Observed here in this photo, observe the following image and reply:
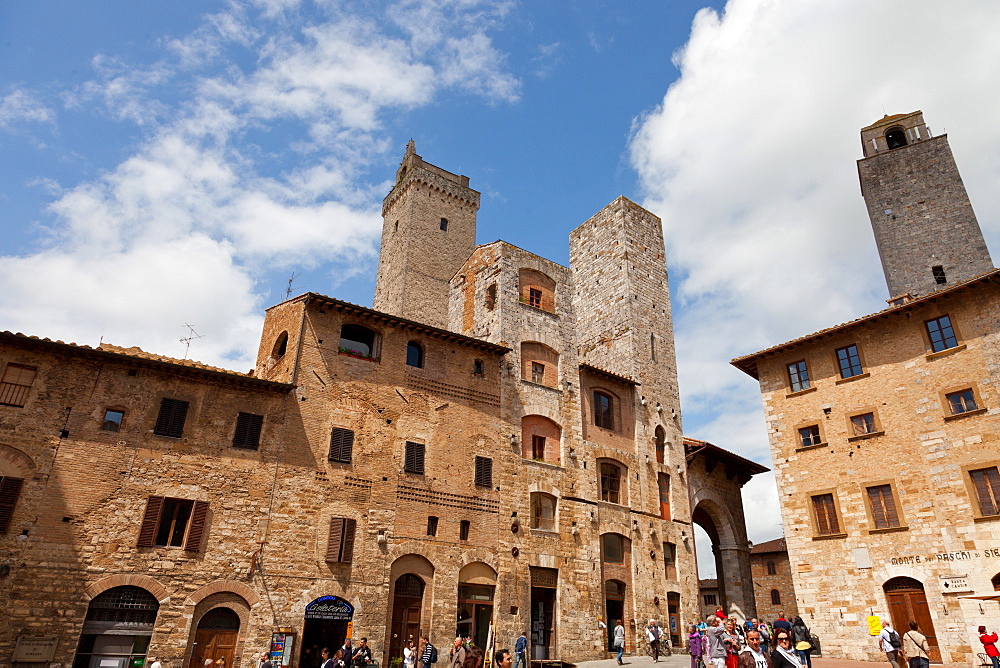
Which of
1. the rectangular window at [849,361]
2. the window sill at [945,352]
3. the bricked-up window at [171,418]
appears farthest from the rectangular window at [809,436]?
the bricked-up window at [171,418]

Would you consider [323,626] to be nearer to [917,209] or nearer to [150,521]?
[150,521]

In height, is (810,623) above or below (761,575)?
below

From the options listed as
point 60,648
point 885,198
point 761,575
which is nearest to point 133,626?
point 60,648

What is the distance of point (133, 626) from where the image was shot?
56.6 ft

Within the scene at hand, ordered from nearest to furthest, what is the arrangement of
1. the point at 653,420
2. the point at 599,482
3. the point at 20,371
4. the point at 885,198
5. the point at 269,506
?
the point at 20,371 < the point at 269,506 < the point at 599,482 < the point at 653,420 < the point at 885,198

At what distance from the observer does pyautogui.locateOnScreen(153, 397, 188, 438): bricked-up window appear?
1923cm

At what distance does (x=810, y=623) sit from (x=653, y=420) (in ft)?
34.8

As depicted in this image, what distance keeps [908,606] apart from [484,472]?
15459 millimetres

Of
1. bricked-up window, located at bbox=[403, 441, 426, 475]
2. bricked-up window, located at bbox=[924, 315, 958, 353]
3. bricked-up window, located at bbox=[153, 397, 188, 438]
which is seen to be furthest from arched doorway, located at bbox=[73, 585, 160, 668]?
bricked-up window, located at bbox=[924, 315, 958, 353]

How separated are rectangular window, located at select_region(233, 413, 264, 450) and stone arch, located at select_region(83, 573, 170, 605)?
442 cm

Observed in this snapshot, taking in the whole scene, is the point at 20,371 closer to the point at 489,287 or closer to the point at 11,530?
the point at 11,530

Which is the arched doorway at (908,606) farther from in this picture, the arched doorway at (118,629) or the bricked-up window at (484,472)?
A: the arched doorway at (118,629)

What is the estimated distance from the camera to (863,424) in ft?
79.0

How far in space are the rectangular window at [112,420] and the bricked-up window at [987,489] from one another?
27.6 meters
